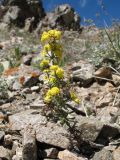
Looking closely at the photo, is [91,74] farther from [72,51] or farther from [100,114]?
[72,51]

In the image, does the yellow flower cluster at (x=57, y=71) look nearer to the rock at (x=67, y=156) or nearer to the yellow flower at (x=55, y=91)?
the yellow flower at (x=55, y=91)

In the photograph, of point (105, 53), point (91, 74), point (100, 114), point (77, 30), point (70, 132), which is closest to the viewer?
point (70, 132)

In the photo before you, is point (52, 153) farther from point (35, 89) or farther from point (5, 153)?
point (35, 89)

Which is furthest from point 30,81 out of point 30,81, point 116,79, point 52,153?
point 52,153


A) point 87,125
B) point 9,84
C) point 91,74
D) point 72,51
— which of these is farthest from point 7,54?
point 87,125

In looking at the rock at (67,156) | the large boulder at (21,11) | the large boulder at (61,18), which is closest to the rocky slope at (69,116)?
the rock at (67,156)
